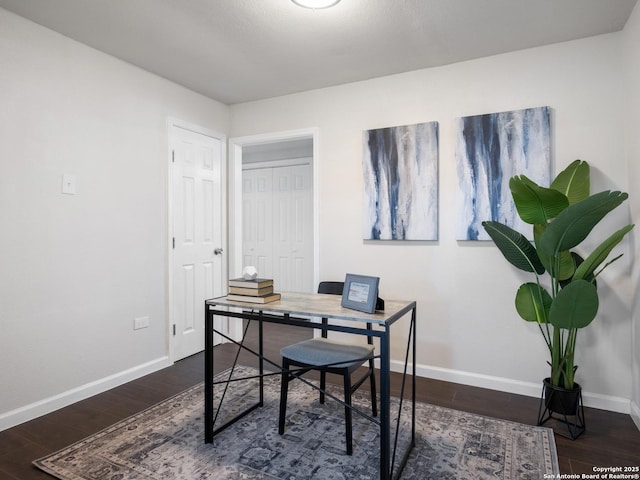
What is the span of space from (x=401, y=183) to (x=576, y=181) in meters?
1.24

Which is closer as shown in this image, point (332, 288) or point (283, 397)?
point (283, 397)

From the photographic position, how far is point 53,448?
212 centimetres

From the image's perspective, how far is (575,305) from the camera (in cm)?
208

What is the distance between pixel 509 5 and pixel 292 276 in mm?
4255

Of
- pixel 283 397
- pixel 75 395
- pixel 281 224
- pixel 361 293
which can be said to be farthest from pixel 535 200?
pixel 281 224

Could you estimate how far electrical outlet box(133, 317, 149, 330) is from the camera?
3172 millimetres

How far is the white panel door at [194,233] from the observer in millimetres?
3558

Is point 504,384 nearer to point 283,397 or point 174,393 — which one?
point 283,397

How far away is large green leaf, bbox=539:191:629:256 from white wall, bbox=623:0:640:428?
0.48m

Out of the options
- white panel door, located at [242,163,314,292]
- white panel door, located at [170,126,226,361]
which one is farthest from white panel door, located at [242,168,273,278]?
white panel door, located at [170,126,226,361]

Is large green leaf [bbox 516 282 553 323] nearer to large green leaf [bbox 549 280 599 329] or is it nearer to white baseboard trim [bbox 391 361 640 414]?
large green leaf [bbox 549 280 599 329]

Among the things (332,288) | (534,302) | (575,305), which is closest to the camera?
(575,305)

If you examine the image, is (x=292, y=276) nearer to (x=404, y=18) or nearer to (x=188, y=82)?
(x=188, y=82)

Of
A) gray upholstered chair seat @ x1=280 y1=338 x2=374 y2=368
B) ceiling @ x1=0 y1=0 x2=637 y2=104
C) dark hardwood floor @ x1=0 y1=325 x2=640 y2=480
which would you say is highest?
ceiling @ x1=0 y1=0 x2=637 y2=104
